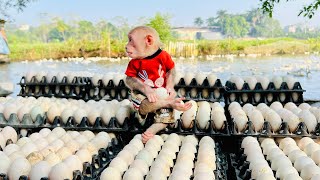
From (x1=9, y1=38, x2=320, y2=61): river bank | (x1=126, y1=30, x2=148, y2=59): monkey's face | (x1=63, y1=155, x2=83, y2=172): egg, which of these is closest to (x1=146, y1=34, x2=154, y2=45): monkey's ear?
(x1=126, y1=30, x2=148, y2=59): monkey's face

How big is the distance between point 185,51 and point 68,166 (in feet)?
108

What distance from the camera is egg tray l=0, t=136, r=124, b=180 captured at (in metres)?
2.94

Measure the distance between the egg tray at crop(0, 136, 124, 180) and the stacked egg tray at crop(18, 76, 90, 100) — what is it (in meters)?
2.02

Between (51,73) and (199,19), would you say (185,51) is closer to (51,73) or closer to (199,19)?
(51,73)

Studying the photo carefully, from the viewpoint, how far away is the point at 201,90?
17.7ft

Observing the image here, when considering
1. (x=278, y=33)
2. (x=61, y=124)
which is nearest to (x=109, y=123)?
(x=61, y=124)

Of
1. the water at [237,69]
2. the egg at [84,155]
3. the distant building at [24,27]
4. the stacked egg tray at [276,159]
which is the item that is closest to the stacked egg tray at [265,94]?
the stacked egg tray at [276,159]

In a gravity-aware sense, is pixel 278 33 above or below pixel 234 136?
below

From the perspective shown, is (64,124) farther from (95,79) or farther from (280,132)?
(280,132)

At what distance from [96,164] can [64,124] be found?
3.44ft

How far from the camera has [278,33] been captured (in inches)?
4402

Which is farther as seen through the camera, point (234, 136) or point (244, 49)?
point (244, 49)

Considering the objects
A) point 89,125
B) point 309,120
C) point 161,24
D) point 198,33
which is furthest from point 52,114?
point 198,33

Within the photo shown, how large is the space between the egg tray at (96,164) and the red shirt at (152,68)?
1.88 feet
